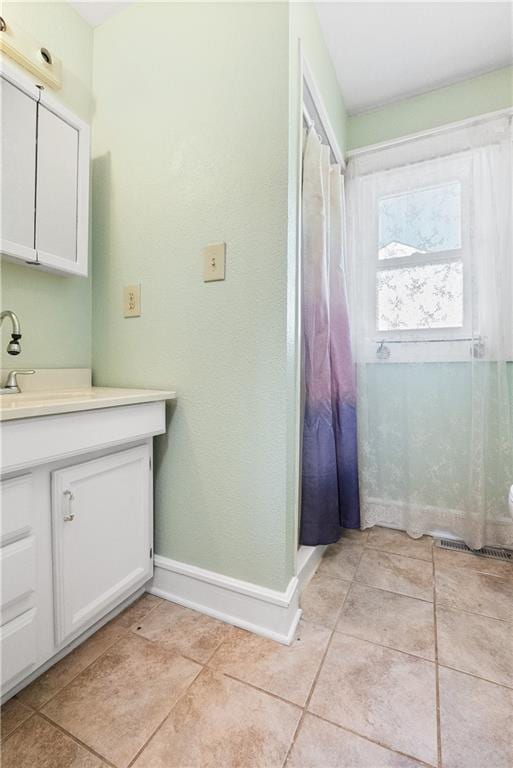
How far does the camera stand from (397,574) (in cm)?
150

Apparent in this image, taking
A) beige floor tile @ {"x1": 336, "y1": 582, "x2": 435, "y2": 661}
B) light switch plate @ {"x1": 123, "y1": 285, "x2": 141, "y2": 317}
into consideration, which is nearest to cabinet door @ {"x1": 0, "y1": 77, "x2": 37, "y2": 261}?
light switch plate @ {"x1": 123, "y1": 285, "x2": 141, "y2": 317}

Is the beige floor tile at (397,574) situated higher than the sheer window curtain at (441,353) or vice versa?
the sheer window curtain at (441,353)

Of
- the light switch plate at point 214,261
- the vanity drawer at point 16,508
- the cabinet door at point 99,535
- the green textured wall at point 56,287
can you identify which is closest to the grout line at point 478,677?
the cabinet door at point 99,535

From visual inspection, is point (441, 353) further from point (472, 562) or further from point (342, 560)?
point (342, 560)

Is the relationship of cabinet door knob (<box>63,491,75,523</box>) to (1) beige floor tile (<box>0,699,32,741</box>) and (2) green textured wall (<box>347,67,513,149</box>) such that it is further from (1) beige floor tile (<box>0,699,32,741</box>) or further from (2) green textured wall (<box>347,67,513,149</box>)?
(2) green textured wall (<box>347,67,513,149</box>)

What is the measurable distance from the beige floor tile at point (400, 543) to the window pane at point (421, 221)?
5.01ft

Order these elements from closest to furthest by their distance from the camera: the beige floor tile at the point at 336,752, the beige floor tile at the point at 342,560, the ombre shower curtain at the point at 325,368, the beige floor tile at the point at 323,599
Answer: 1. the beige floor tile at the point at 336,752
2. the beige floor tile at the point at 323,599
3. the ombre shower curtain at the point at 325,368
4. the beige floor tile at the point at 342,560

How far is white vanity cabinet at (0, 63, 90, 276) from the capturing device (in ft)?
3.76

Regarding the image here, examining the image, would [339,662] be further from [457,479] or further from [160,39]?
[160,39]

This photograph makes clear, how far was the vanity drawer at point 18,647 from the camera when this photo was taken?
82 centimetres

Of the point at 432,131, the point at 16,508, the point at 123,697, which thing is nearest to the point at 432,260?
the point at 432,131

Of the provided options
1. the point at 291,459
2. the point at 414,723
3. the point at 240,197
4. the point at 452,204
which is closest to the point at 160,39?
the point at 240,197

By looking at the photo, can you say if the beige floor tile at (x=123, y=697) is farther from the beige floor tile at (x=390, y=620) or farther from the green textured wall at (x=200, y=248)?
the beige floor tile at (x=390, y=620)

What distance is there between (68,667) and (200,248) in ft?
4.57
